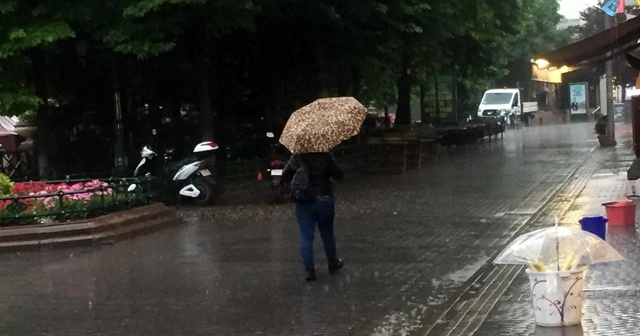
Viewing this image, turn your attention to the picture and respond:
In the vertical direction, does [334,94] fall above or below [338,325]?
above

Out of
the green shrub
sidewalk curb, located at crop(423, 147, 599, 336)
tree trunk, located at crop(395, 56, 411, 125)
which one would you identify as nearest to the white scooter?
the green shrub

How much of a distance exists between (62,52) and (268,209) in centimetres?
678

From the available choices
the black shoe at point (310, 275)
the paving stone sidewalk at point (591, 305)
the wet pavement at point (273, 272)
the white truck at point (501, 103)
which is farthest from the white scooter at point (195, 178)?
the white truck at point (501, 103)

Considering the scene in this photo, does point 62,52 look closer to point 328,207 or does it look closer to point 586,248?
point 328,207

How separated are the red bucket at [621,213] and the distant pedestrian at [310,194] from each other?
439 centimetres

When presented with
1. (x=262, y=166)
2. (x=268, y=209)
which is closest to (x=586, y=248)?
(x=268, y=209)

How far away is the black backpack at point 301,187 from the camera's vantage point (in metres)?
10.8

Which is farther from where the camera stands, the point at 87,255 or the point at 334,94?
the point at 334,94

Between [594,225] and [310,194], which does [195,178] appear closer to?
[310,194]

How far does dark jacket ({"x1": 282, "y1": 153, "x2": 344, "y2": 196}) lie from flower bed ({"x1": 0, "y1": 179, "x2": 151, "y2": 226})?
15.4 feet

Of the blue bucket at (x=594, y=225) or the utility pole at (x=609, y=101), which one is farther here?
the utility pole at (x=609, y=101)

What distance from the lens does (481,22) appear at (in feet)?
99.2

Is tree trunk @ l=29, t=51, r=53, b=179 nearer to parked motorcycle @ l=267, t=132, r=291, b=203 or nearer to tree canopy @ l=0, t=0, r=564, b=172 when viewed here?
tree canopy @ l=0, t=0, r=564, b=172

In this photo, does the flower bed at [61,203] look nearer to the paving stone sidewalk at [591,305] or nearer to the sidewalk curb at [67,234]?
the sidewalk curb at [67,234]
